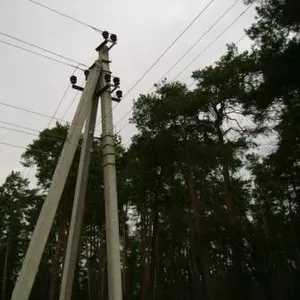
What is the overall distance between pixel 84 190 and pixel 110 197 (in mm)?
1127

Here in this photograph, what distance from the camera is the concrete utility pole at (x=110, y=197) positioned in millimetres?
11547

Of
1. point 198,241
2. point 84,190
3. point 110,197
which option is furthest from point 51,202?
point 198,241

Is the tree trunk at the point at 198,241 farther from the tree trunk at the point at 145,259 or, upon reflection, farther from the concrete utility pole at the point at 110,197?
the concrete utility pole at the point at 110,197

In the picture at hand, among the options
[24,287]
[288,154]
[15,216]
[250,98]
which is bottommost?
[24,287]

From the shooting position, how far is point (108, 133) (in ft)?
44.2

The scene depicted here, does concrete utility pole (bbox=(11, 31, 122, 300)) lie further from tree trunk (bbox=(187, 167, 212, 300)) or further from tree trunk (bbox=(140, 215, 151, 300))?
tree trunk (bbox=(140, 215, 151, 300))

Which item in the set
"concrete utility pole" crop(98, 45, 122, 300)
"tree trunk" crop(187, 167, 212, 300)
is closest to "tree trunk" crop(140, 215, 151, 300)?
"tree trunk" crop(187, 167, 212, 300)

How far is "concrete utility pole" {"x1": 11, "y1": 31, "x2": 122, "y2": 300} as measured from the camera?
1128 cm

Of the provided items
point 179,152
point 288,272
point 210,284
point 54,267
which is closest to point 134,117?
point 179,152

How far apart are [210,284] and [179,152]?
27.2 feet

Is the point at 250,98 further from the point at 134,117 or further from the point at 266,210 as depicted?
the point at 266,210

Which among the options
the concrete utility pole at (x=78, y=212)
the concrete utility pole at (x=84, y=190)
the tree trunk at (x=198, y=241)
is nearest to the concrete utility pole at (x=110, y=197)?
the concrete utility pole at (x=84, y=190)

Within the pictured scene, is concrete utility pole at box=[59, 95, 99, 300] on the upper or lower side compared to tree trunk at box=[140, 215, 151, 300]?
lower

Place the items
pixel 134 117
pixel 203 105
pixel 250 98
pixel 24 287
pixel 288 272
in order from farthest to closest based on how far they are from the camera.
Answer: pixel 288 272 → pixel 134 117 → pixel 203 105 → pixel 250 98 → pixel 24 287
